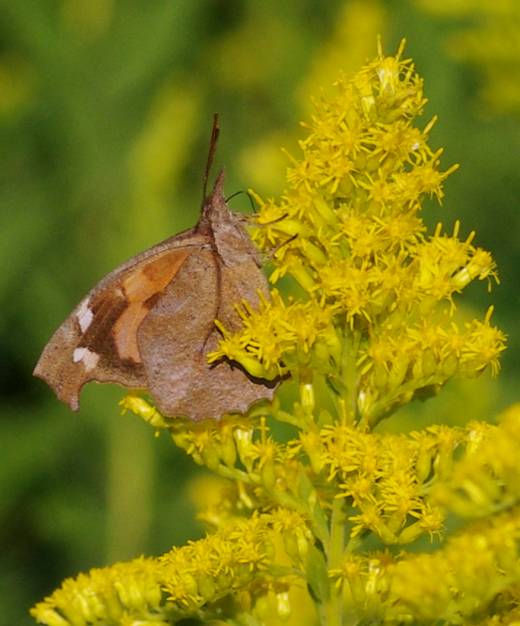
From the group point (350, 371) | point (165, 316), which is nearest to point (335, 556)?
point (350, 371)

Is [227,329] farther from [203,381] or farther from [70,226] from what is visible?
[70,226]

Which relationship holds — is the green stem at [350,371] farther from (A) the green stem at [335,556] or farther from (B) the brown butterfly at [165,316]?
A: (B) the brown butterfly at [165,316]

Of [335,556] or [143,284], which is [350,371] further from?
[143,284]

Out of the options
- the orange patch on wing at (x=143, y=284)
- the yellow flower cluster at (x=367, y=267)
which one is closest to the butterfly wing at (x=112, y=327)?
the orange patch on wing at (x=143, y=284)

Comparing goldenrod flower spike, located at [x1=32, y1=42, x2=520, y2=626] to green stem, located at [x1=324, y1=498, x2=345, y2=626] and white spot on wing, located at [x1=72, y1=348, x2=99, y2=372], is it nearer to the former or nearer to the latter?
green stem, located at [x1=324, y1=498, x2=345, y2=626]

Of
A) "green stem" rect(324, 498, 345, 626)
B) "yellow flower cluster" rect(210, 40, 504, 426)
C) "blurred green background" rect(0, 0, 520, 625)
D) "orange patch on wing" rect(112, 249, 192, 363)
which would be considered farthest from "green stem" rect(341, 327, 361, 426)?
"blurred green background" rect(0, 0, 520, 625)
